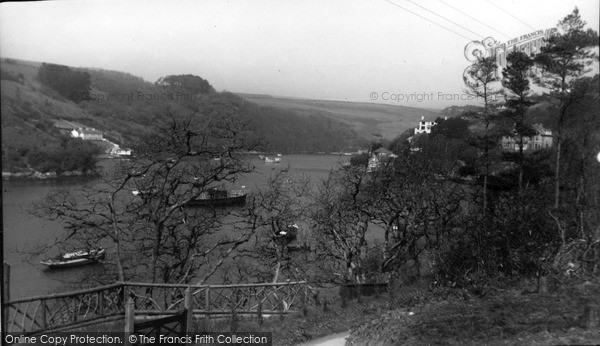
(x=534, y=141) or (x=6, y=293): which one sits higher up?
(x=534, y=141)

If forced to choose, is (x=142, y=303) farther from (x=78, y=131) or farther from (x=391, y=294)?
(x=391, y=294)

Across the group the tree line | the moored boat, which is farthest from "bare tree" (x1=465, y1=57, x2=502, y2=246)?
the moored boat

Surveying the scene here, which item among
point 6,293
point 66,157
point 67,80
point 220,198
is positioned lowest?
point 6,293

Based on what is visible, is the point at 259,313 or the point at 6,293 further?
the point at 259,313

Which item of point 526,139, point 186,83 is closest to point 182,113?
point 186,83

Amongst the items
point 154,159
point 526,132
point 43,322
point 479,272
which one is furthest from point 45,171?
point 526,132

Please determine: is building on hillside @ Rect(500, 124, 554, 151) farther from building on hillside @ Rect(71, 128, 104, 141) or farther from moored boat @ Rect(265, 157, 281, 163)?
building on hillside @ Rect(71, 128, 104, 141)

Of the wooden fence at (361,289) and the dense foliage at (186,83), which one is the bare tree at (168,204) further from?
the wooden fence at (361,289)
